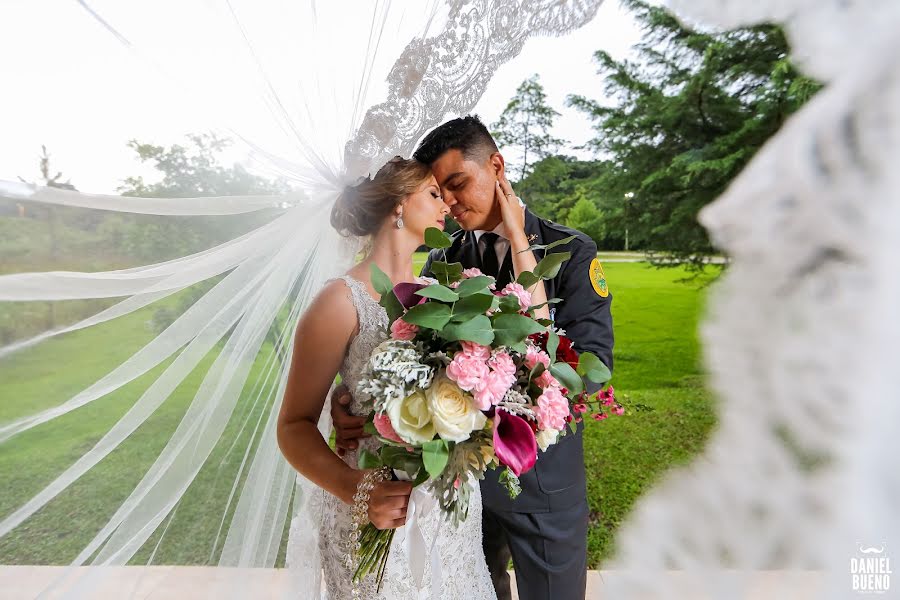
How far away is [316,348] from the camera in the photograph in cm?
111

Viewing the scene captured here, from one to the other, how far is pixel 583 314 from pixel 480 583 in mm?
752

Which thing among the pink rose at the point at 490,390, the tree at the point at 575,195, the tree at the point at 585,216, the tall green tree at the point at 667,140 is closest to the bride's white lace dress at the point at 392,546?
the pink rose at the point at 490,390

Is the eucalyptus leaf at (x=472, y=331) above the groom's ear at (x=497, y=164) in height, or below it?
below

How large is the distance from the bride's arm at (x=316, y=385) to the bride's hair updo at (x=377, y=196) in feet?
0.68

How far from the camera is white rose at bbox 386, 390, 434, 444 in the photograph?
795mm

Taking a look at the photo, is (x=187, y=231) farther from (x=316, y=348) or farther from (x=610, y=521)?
(x=610, y=521)


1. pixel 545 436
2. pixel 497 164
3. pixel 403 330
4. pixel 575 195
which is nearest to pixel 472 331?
pixel 403 330

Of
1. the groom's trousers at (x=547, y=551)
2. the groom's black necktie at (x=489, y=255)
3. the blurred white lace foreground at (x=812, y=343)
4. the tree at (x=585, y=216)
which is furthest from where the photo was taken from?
the tree at (x=585, y=216)

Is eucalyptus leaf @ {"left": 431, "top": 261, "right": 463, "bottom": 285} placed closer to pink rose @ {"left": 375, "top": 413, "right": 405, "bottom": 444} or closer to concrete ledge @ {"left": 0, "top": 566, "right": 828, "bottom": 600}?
pink rose @ {"left": 375, "top": 413, "right": 405, "bottom": 444}

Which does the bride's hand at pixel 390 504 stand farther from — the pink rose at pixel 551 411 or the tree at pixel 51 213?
the tree at pixel 51 213

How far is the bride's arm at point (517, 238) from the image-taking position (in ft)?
4.16

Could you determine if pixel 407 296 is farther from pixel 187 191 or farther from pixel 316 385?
pixel 187 191

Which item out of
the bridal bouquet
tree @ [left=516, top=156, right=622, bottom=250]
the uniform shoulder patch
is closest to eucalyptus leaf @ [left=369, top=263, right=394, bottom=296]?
the bridal bouquet

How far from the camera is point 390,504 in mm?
938
